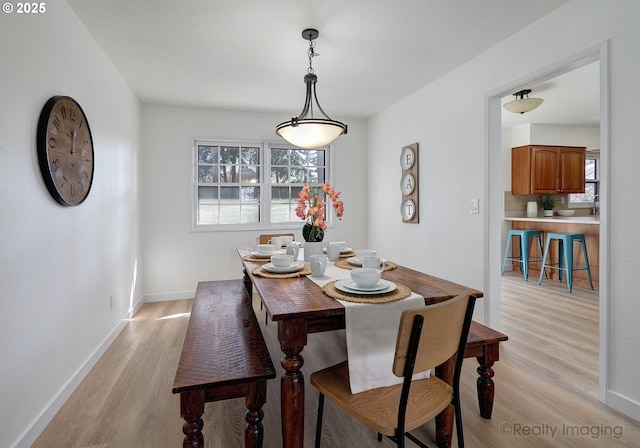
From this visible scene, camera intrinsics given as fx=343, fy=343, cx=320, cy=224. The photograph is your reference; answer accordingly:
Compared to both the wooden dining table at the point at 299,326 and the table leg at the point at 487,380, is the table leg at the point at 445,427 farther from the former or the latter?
the table leg at the point at 487,380

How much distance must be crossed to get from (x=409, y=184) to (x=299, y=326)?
9.97 feet

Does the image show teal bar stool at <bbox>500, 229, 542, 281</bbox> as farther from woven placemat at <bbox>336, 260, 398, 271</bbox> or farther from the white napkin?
the white napkin

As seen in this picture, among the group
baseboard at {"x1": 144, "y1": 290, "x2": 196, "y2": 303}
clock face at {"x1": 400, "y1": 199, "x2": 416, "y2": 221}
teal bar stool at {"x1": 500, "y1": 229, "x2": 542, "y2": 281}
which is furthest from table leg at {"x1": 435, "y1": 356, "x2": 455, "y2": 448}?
teal bar stool at {"x1": 500, "y1": 229, "x2": 542, "y2": 281}

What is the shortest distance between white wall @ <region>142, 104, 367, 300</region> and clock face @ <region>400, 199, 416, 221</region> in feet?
6.14

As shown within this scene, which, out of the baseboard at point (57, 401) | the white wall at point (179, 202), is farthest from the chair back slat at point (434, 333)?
the white wall at point (179, 202)

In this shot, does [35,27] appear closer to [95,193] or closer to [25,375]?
[95,193]

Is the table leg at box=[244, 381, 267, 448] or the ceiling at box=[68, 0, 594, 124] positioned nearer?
the table leg at box=[244, 381, 267, 448]

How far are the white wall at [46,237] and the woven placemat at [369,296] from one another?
4.98 feet

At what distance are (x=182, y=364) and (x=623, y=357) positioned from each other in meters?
2.41

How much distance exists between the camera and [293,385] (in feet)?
4.89

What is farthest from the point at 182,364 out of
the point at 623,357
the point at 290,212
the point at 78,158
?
the point at 290,212

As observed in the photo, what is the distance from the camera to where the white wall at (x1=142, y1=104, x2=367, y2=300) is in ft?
14.4

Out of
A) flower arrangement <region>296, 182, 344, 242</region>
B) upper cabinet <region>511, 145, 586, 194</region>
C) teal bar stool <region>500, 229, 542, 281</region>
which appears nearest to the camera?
flower arrangement <region>296, 182, 344, 242</region>

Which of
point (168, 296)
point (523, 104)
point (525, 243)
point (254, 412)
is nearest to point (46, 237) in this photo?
point (254, 412)
